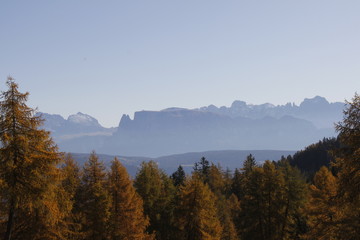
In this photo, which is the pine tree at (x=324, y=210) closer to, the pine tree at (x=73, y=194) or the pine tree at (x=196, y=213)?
the pine tree at (x=196, y=213)

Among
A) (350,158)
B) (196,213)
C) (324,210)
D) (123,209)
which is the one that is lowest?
(196,213)

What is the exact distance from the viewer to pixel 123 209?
94.8ft

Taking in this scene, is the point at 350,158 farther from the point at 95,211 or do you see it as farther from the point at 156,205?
the point at 156,205

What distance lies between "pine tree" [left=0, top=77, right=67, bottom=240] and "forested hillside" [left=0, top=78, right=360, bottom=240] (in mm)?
47

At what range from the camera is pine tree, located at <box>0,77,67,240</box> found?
52.7 feet

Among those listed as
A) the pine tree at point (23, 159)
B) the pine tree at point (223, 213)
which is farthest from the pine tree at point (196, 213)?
the pine tree at point (23, 159)

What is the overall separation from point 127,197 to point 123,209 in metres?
1.11

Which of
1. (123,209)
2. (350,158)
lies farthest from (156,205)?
(350,158)

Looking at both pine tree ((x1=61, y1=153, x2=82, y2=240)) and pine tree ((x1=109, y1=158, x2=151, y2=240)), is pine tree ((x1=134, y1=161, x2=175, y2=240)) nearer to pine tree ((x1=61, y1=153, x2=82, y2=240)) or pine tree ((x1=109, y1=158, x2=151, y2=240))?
pine tree ((x1=109, y1=158, x2=151, y2=240))

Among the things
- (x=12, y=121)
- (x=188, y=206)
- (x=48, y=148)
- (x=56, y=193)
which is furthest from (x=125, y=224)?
(x=12, y=121)

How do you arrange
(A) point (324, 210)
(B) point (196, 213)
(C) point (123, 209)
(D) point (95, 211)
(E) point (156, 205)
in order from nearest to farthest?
(A) point (324, 210) < (D) point (95, 211) < (C) point (123, 209) < (B) point (196, 213) < (E) point (156, 205)

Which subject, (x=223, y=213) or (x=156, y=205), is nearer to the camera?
(x=156, y=205)

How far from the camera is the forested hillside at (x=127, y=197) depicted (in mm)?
16328

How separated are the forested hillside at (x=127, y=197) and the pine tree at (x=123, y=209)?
0.29ft
